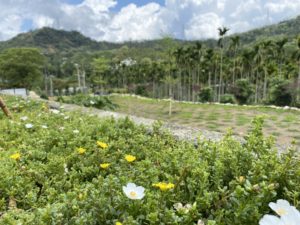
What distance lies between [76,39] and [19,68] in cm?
9885

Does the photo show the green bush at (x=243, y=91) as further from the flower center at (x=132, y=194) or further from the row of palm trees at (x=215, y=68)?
the flower center at (x=132, y=194)

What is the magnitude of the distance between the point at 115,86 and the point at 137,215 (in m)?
65.1

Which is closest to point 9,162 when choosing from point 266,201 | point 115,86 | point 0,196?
point 0,196

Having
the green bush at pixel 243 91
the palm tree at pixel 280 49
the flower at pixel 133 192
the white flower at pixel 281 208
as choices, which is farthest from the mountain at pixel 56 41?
the white flower at pixel 281 208

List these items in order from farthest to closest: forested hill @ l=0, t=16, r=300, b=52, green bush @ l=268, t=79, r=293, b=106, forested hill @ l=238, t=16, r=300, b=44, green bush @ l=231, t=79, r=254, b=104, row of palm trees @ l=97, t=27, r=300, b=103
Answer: forested hill @ l=0, t=16, r=300, b=52
forested hill @ l=238, t=16, r=300, b=44
row of palm trees @ l=97, t=27, r=300, b=103
green bush @ l=231, t=79, r=254, b=104
green bush @ l=268, t=79, r=293, b=106

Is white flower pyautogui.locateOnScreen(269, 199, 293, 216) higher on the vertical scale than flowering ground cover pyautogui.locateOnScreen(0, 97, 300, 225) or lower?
higher

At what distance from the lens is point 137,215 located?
1271mm

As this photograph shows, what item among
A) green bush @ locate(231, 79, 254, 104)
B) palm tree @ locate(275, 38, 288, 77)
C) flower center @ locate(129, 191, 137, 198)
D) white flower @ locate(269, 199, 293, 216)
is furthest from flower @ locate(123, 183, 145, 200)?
palm tree @ locate(275, 38, 288, 77)

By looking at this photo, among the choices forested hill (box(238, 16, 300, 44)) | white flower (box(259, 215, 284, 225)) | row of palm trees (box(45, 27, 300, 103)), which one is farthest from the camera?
forested hill (box(238, 16, 300, 44))

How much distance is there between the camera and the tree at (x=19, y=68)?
34969 millimetres

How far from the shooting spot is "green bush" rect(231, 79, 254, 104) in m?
30.1

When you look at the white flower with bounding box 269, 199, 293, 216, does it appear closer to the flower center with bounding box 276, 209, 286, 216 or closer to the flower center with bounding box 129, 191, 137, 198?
the flower center with bounding box 276, 209, 286, 216

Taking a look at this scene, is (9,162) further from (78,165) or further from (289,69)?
(289,69)

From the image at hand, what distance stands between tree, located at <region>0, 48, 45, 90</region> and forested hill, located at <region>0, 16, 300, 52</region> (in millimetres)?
50636
